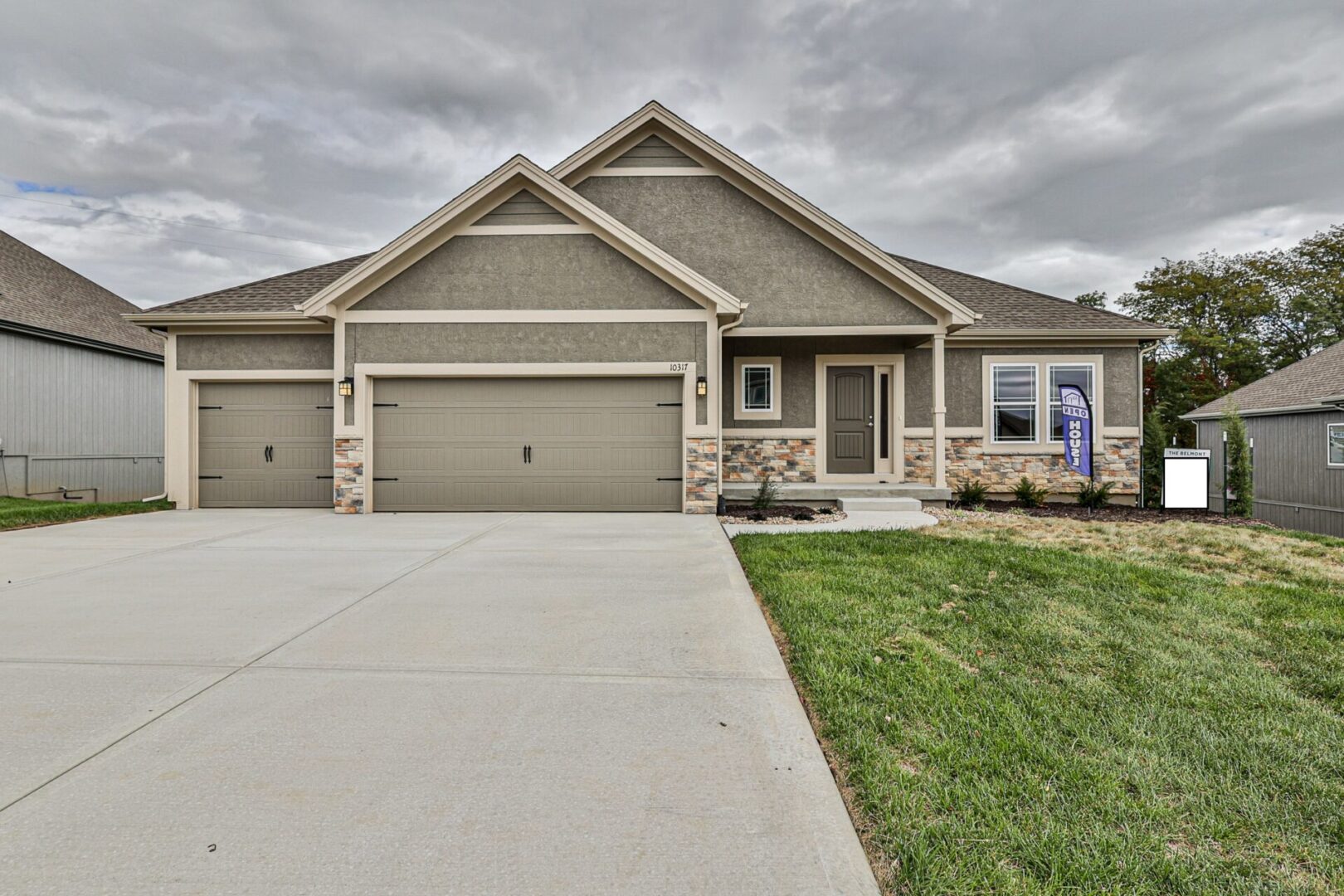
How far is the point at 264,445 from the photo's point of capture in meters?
10.3

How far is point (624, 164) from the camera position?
37.8 feet

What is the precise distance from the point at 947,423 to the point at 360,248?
40.2m

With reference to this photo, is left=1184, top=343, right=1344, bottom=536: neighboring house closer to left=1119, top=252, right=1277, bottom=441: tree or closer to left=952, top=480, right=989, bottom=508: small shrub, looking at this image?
left=952, top=480, right=989, bottom=508: small shrub

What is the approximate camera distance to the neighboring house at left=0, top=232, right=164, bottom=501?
12.5 metres

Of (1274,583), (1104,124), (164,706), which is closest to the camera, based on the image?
(164,706)

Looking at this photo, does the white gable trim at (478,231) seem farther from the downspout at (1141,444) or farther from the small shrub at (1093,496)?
the downspout at (1141,444)

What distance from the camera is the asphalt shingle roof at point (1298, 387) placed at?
608 inches

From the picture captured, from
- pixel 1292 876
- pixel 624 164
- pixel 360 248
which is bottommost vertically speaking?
pixel 1292 876

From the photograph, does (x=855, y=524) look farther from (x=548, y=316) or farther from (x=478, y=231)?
(x=478, y=231)

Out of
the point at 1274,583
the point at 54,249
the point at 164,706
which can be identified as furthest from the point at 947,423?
the point at 54,249

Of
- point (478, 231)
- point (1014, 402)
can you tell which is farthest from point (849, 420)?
point (478, 231)

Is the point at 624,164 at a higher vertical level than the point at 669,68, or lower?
lower

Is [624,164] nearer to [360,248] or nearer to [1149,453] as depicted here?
[1149,453]

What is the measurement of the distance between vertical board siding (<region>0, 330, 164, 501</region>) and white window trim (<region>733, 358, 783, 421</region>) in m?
14.2
